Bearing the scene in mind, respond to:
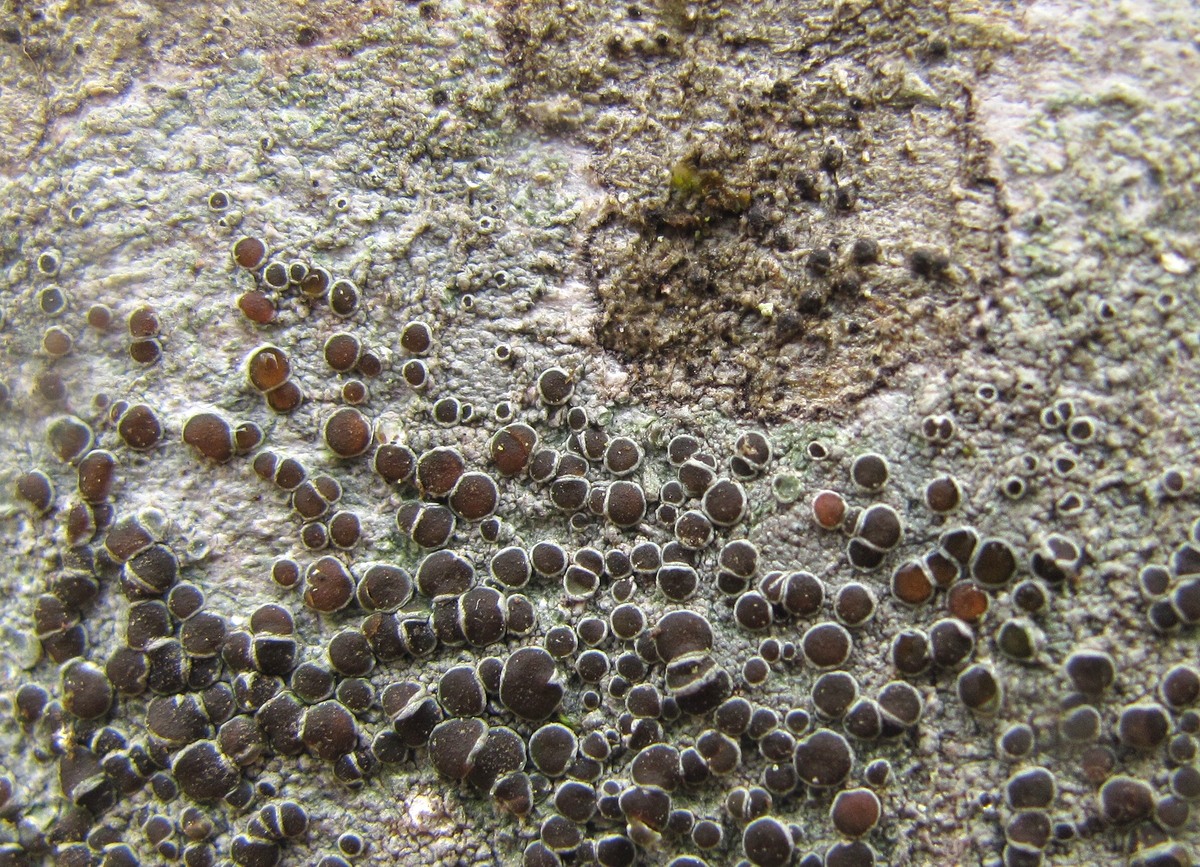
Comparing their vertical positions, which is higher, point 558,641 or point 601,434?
point 601,434

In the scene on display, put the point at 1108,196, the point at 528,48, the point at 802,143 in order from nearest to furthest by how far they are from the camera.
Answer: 1. the point at 1108,196
2. the point at 802,143
3. the point at 528,48

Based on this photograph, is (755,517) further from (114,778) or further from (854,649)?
(114,778)

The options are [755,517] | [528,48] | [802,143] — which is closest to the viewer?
[755,517]

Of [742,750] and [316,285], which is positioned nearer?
[742,750]

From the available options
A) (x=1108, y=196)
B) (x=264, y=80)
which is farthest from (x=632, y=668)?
(x=264, y=80)

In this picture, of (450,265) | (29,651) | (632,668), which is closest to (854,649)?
(632,668)

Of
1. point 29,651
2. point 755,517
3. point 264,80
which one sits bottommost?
point 29,651

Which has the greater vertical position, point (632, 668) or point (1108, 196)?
point (1108, 196)
